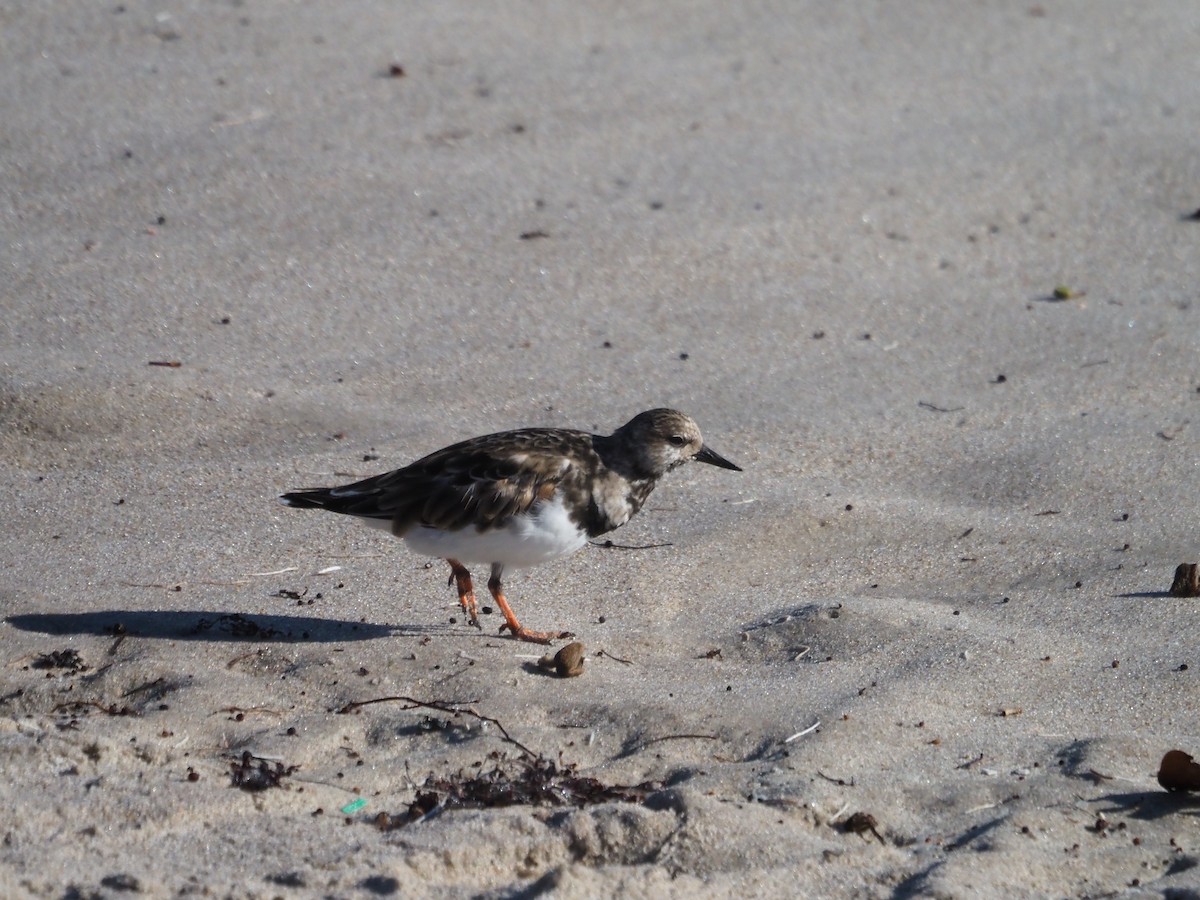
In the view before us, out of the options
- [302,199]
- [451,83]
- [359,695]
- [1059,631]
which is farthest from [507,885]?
[451,83]

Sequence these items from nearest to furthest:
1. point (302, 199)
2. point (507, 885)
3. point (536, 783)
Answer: point (507, 885) < point (536, 783) < point (302, 199)

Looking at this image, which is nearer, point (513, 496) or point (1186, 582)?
point (513, 496)

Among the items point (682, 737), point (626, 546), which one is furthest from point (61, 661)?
point (626, 546)

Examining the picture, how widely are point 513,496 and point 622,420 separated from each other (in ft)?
5.82

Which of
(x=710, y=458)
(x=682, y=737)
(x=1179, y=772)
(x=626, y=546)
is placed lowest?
(x=626, y=546)

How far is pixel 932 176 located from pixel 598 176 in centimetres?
190

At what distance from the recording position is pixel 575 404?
6.19 meters

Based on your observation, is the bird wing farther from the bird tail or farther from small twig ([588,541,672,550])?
small twig ([588,541,672,550])

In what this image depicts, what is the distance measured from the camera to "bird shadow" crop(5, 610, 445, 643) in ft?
13.9

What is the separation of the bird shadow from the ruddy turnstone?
323 millimetres

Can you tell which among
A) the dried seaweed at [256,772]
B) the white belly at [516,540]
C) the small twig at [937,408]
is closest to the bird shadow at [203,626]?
the white belly at [516,540]

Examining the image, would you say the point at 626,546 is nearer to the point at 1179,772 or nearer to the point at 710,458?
the point at 710,458

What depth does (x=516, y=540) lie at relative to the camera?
14.1ft

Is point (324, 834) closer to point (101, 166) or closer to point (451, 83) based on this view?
point (101, 166)
